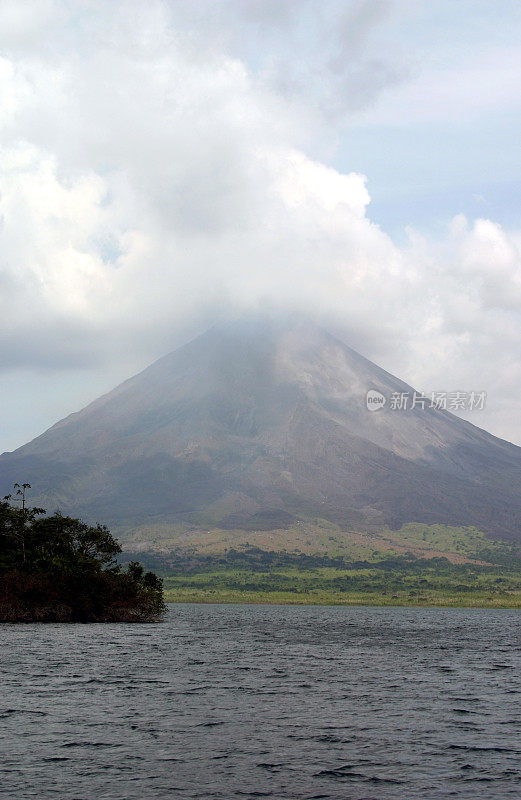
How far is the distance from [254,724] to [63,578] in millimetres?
90940

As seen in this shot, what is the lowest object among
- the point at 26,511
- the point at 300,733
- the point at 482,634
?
the point at 482,634

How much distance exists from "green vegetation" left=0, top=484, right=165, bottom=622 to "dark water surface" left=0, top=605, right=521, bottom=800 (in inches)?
1392

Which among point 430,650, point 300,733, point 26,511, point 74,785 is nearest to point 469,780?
point 300,733

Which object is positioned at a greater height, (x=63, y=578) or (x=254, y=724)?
(x=63, y=578)

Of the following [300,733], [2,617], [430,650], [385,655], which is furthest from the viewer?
[2,617]

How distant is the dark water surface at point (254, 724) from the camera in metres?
31.4

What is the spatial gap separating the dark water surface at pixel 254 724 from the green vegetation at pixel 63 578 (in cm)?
3536

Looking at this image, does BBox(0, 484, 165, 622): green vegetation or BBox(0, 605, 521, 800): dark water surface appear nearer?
BBox(0, 605, 521, 800): dark water surface

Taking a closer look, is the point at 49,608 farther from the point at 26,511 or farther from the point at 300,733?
the point at 300,733

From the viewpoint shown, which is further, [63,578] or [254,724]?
[63,578]

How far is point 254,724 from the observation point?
148 feet

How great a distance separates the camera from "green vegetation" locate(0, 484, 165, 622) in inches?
5074

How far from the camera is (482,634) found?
140 metres

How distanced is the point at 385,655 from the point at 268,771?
62.4 metres
